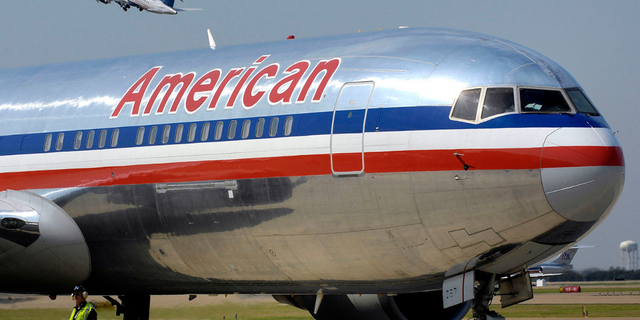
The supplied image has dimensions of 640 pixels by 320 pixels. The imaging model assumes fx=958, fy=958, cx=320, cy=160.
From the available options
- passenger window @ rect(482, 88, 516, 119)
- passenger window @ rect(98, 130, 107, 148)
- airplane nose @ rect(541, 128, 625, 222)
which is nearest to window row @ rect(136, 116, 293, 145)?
passenger window @ rect(98, 130, 107, 148)

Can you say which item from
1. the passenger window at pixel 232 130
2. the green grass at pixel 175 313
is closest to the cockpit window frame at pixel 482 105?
the passenger window at pixel 232 130

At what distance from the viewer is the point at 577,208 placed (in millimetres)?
11289

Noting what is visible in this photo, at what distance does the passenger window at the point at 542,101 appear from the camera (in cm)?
1182

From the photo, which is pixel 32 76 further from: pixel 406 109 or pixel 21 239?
pixel 406 109

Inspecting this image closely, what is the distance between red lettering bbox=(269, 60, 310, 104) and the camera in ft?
44.2

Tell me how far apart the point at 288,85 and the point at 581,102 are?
404 centimetres

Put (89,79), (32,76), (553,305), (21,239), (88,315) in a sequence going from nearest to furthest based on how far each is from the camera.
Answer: (88,315), (21,239), (89,79), (32,76), (553,305)

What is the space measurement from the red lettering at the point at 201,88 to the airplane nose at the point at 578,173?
17.8 ft

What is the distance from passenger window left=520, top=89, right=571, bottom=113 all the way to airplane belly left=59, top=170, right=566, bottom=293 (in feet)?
3.05

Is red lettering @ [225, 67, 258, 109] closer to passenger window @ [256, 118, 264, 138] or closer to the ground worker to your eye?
passenger window @ [256, 118, 264, 138]

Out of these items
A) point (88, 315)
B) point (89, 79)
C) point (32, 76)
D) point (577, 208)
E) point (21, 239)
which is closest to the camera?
point (577, 208)

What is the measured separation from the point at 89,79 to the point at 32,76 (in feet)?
5.64

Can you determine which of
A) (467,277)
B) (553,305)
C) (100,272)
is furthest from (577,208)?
(553,305)

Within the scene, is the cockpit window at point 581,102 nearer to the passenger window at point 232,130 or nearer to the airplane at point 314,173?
the airplane at point 314,173
